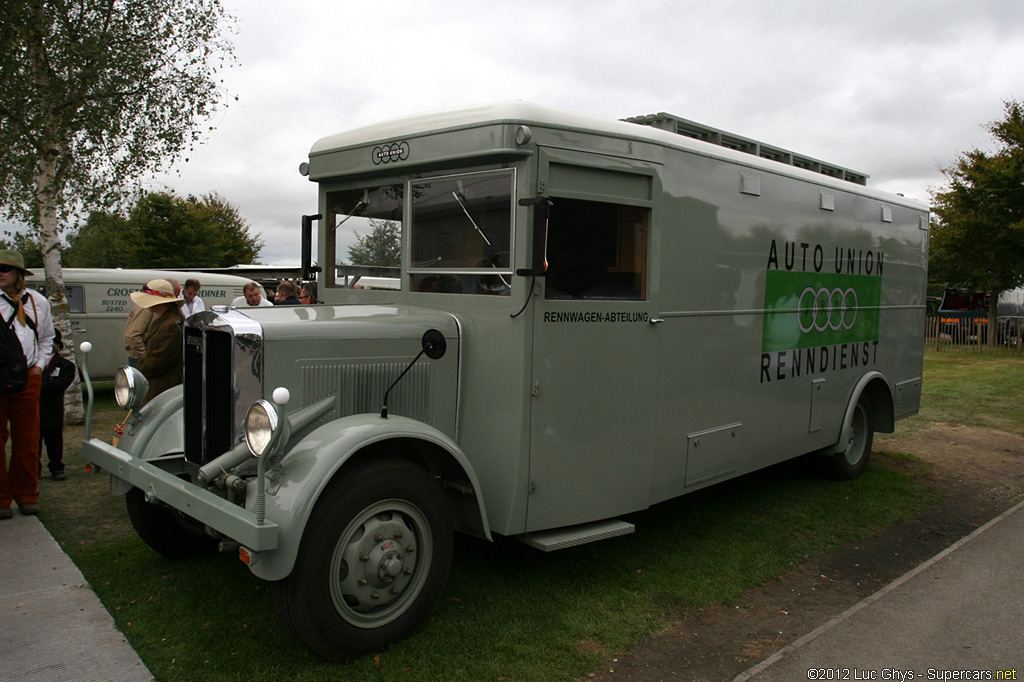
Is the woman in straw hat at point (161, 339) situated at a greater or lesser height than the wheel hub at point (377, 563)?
greater

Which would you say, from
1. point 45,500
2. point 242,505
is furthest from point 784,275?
point 45,500

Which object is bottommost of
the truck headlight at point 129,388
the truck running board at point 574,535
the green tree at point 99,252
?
the truck running board at point 574,535

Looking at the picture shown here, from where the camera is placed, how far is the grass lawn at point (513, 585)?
3600mm

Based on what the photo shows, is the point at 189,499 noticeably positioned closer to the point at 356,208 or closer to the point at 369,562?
the point at 369,562

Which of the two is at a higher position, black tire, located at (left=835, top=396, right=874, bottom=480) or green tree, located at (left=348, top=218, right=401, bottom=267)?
green tree, located at (left=348, top=218, right=401, bottom=267)

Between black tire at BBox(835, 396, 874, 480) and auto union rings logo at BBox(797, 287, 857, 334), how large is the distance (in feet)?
3.49

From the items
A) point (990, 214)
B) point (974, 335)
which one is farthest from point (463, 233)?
point (974, 335)

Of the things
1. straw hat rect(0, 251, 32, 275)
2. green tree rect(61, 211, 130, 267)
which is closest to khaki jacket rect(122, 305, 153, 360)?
straw hat rect(0, 251, 32, 275)

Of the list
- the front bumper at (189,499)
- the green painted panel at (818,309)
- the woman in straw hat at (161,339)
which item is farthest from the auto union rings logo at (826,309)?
the woman in straw hat at (161,339)

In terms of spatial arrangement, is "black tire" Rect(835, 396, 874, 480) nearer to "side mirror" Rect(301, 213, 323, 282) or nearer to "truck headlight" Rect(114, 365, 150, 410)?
"side mirror" Rect(301, 213, 323, 282)

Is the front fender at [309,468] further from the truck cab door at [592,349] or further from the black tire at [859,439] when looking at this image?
the black tire at [859,439]

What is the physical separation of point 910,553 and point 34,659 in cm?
559

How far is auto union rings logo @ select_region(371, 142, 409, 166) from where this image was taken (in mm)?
4512

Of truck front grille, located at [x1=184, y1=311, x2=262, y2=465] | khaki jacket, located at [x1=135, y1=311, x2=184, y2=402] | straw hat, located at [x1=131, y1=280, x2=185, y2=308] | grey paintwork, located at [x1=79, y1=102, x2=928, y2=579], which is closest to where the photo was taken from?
truck front grille, located at [x1=184, y1=311, x2=262, y2=465]
